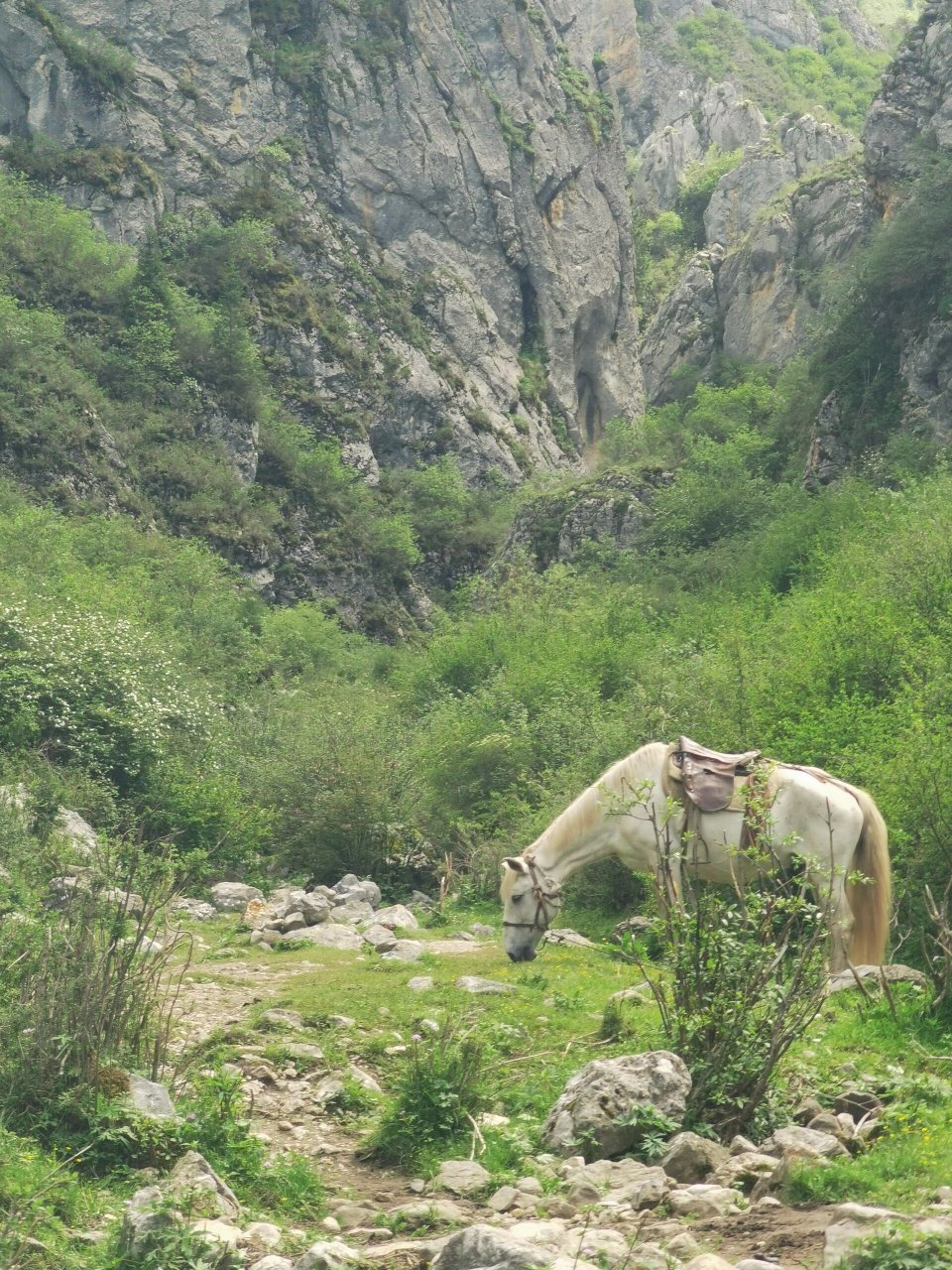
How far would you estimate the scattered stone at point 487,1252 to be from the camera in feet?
17.8

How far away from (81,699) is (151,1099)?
1875cm

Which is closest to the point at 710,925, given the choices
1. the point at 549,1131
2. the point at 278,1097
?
the point at 549,1131

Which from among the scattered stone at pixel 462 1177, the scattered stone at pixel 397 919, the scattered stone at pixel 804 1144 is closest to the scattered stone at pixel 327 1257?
the scattered stone at pixel 462 1177

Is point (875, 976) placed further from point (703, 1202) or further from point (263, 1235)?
point (263, 1235)

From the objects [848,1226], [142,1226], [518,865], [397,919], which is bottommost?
[397,919]

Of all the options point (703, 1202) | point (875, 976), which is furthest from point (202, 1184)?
point (875, 976)

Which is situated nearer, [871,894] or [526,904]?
[871,894]

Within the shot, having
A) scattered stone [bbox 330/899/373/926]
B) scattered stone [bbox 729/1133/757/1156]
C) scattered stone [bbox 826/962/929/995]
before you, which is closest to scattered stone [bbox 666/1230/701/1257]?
scattered stone [bbox 729/1133/757/1156]

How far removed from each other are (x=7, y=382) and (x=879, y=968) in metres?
46.9

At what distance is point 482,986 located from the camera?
37.3ft

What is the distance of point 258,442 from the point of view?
60750mm

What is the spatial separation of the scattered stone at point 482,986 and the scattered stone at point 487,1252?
542cm

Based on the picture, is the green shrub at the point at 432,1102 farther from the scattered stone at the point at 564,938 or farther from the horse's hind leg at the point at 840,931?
the scattered stone at the point at 564,938

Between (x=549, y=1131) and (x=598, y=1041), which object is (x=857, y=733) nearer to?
(x=598, y=1041)
